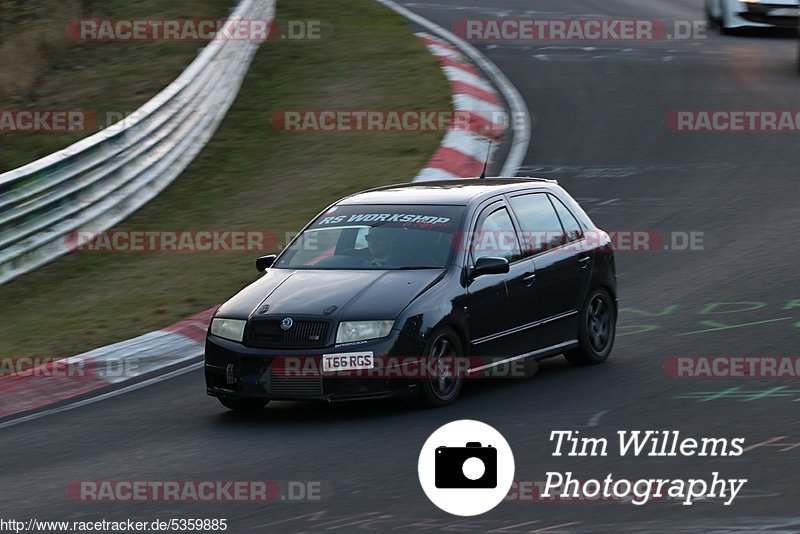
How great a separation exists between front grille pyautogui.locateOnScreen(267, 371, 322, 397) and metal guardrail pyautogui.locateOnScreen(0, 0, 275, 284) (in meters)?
5.76

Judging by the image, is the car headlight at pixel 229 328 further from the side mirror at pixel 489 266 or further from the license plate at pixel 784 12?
the license plate at pixel 784 12

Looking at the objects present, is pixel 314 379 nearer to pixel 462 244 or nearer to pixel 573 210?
pixel 462 244

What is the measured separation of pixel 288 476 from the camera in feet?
24.6

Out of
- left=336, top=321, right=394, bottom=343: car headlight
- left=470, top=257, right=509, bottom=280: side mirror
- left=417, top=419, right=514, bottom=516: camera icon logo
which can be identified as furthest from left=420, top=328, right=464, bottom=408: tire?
left=417, top=419, right=514, bottom=516: camera icon logo

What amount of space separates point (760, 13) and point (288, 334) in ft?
60.6

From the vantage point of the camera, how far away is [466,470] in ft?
23.9

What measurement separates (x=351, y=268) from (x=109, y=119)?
34.6 ft

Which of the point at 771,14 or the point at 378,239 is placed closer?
the point at 378,239

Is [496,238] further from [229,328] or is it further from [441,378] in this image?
[229,328]

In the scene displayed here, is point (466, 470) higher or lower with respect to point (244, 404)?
higher

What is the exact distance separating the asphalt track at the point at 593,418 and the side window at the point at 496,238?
36.3 inches

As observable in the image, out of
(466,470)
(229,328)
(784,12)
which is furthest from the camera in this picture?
(784,12)

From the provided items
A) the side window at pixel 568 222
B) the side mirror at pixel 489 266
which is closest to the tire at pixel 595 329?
the side window at pixel 568 222

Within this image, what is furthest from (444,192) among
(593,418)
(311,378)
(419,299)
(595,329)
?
(593,418)
